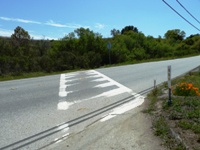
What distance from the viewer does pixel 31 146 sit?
12.9ft

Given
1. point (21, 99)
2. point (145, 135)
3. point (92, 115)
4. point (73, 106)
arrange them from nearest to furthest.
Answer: point (145, 135)
point (92, 115)
point (73, 106)
point (21, 99)

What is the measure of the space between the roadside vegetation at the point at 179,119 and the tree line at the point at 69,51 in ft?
46.2

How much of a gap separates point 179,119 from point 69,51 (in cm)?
3032

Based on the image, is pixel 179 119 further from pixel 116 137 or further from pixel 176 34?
pixel 176 34

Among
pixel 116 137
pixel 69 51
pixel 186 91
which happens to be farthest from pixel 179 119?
pixel 69 51

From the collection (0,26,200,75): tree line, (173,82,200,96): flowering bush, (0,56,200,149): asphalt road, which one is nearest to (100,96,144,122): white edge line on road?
(0,56,200,149): asphalt road

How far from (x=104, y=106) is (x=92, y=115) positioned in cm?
93

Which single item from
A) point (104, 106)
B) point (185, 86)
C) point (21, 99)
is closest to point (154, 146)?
point (104, 106)

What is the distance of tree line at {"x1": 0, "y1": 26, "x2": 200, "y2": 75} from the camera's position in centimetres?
2091

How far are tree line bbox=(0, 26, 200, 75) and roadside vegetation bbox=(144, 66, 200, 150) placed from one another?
1408 centimetres

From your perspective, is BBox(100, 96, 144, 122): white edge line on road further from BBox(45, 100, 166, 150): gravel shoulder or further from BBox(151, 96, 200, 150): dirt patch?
BBox(151, 96, 200, 150): dirt patch

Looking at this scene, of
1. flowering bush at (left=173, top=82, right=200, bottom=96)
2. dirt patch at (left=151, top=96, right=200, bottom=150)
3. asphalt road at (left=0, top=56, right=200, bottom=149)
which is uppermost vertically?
flowering bush at (left=173, top=82, right=200, bottom=96)

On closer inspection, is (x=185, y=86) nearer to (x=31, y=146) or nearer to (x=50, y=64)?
(x=31, y=146)

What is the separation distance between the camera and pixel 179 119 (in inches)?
190
